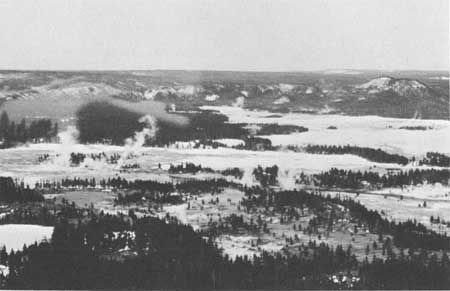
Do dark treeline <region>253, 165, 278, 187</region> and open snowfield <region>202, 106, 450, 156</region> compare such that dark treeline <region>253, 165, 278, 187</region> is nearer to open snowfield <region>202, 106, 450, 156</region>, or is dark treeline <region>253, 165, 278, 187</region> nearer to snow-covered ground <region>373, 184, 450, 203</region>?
open snowfield <region>202, 106, 450, 156</region>

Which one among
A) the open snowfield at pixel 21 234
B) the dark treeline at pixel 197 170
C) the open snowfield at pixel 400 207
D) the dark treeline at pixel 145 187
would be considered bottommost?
the open snowfield at pixel 21 234

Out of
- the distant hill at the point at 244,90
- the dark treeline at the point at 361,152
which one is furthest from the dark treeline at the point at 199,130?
the dark treeline at the point at 361,152

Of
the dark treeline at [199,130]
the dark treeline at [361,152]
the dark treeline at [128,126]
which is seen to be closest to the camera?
the dark treeline at [199,130]

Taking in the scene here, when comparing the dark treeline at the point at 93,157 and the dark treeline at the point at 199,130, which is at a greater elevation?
the dark treeline at the point at 199,130

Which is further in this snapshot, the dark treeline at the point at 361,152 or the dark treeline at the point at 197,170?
the dark treeline at the point at 361,152

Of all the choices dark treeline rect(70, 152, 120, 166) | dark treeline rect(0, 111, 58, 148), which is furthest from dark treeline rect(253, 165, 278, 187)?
dark treeline rect(0, 111, 58, 148)

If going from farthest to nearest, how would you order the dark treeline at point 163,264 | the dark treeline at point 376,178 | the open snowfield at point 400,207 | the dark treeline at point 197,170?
the open snowfield at point 400,207 → the dark treeline at point 197,170 → the dark treeline at point 376,178 → the dark treeline at point 163,264

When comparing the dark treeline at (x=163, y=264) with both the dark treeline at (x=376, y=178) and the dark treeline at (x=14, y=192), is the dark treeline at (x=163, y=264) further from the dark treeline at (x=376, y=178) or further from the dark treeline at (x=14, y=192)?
the dark treeline at (x=376, y=178)
